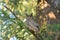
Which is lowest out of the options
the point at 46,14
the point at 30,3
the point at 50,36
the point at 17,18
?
the point at 50,36

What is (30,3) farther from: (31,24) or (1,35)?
(1,35)

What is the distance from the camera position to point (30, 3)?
6.33 ft

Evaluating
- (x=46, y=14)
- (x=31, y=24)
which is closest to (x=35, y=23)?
(x=31, y=24)

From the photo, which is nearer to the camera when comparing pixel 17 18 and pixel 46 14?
pixel 17 18

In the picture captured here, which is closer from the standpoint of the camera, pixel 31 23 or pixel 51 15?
pixel 51 15

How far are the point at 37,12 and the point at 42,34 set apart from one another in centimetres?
31

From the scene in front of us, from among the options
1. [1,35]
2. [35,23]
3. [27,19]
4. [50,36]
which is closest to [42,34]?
[50,36]

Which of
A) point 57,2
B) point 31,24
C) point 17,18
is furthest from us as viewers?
point 31,24

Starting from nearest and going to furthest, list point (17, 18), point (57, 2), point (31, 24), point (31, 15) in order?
1. point (17, 18)
2. point (57, 2)
3. point (31, 24)
4. point (31, 15)

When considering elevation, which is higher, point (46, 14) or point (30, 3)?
point (30, 3)

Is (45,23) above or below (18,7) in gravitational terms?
below

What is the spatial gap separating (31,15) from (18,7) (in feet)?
0.57

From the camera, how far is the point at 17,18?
5.16 ft

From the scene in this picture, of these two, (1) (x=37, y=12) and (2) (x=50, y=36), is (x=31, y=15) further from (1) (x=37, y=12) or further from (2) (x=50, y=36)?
(2) (x=50, y=36)
